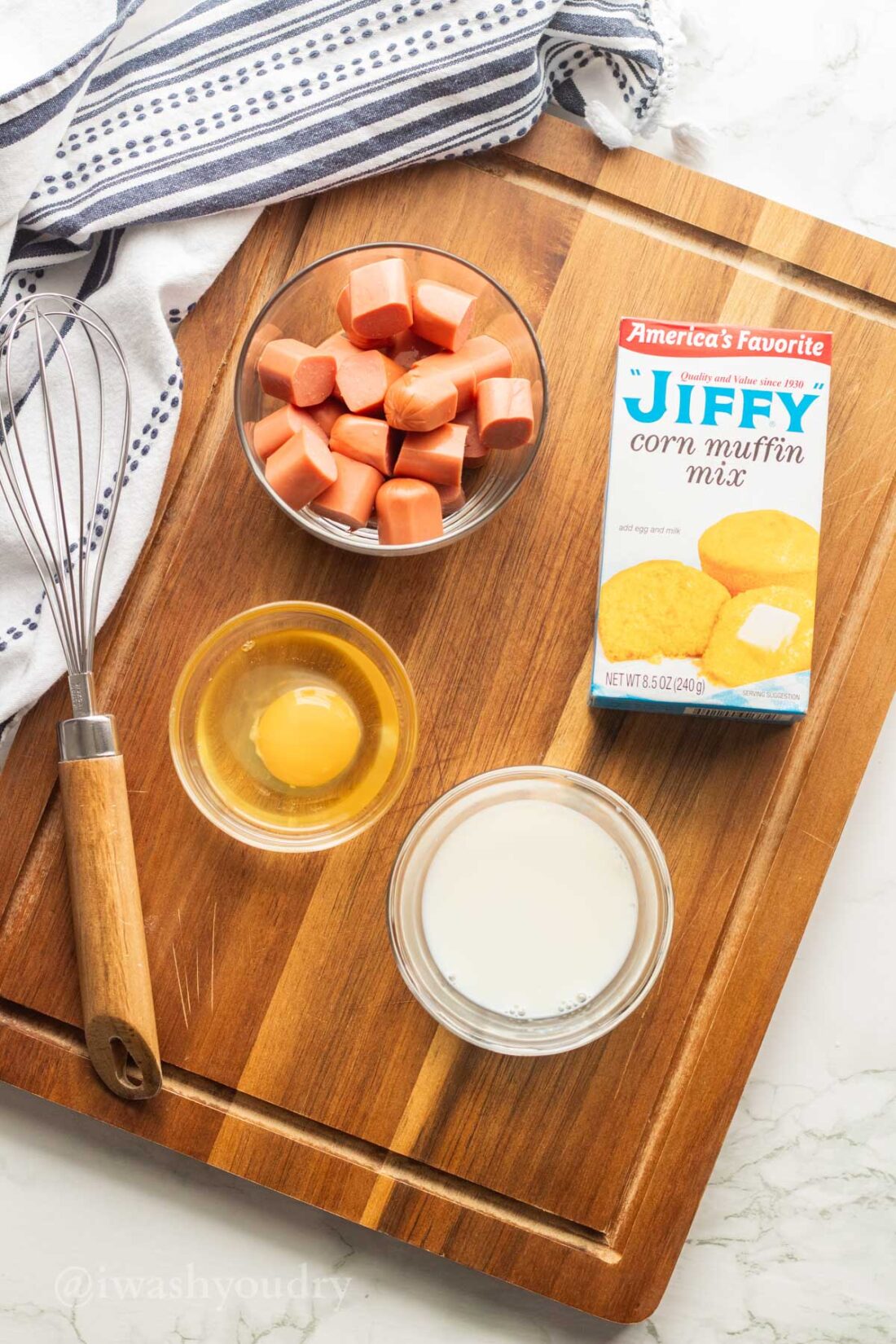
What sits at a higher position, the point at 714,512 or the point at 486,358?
the point at 486,358

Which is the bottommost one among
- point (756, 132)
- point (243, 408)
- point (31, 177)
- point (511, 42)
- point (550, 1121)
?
point (550, 1121)

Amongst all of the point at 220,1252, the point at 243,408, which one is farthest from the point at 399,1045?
the point at 243,408

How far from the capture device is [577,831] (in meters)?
1.03

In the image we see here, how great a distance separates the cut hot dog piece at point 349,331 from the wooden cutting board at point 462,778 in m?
0.12

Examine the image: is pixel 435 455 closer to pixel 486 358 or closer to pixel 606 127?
pixel 486 358

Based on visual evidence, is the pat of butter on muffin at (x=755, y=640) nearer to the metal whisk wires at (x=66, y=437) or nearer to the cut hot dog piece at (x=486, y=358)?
the cut hot dog piece at (x=486, y=358)

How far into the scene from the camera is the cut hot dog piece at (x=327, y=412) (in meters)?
1.00

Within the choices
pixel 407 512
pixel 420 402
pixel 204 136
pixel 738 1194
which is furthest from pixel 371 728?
pixel 738 1194

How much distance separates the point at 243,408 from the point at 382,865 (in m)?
0.50

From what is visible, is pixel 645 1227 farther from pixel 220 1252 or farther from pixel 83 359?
pixel 83 359

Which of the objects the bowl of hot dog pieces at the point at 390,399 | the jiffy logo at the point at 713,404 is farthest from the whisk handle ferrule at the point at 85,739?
the jiffy logo at the point at 713,404

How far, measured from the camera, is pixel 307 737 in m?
1.06

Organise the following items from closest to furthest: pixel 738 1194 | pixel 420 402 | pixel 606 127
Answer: pixel 420 402, pixel 606 127, pixel 738 1194

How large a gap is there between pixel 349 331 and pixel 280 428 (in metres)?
0.13
